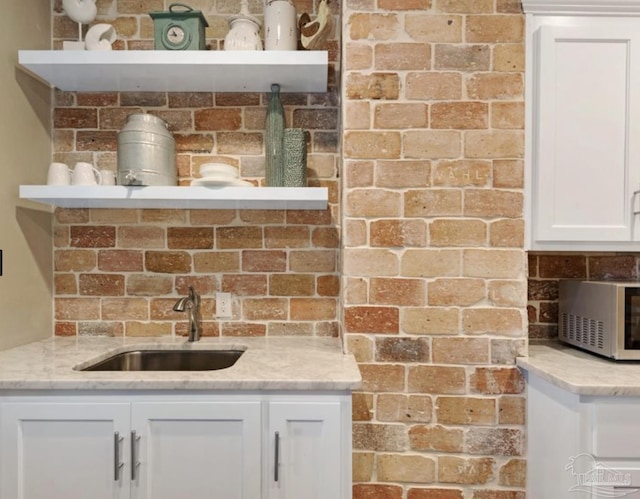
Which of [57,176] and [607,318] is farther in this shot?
[57,176]

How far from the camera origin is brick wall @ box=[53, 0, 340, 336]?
1857 millimetres

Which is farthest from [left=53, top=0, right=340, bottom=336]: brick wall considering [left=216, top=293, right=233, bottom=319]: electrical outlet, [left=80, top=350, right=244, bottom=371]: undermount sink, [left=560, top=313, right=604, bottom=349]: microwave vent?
[left=560, top=313, right=604, bottom=349]: microwave vent

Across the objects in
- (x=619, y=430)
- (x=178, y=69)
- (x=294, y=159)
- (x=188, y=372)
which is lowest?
(x=619, y=430)

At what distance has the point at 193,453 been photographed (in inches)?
48.6

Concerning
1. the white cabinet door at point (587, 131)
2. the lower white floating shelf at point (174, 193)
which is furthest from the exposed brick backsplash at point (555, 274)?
the lower white floating shelf at point (174, 193)

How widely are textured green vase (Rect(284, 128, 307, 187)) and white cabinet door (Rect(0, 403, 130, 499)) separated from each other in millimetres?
985

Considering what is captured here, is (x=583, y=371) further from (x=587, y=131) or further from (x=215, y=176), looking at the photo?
(x=215, y=176)

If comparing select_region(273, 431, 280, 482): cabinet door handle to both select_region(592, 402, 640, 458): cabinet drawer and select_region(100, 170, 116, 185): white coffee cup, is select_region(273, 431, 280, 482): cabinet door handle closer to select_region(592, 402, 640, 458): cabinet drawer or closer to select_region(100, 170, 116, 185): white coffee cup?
select_region(592, 402, 640, 458): cabinet drawer

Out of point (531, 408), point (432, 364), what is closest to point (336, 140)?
point (432, 364)

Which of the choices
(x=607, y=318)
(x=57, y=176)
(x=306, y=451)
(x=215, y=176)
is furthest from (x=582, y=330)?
(x=57, y=176)

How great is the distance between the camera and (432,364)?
148 cm

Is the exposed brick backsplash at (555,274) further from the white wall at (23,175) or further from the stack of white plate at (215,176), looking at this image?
the white wall at (23,175)

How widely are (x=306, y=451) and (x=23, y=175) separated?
5.11 ft

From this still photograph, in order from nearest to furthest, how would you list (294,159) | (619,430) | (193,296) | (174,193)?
1. (619,430)
2. (174,193)
3. (294,159)
4. (193,296)
